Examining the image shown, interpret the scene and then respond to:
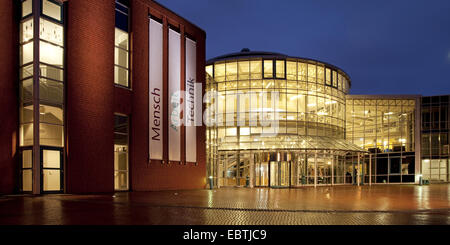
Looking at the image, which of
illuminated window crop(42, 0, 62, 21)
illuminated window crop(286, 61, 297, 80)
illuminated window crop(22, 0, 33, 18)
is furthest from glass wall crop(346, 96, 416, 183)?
illuminated window crop(22, 0, 33, 18)

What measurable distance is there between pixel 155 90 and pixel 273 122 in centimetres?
1406

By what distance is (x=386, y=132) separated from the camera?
42.8 meters

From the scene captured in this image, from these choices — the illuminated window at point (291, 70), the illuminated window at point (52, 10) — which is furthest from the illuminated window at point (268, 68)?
the illuminated window at point (52, 10)

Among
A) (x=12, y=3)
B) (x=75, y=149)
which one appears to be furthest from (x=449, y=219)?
(x=12, y=3)

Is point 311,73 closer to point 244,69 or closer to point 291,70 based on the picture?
point 291,70

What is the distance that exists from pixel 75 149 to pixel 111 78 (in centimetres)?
427

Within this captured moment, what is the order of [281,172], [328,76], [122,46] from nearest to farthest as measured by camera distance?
[122,46], [281,172], [328,76]

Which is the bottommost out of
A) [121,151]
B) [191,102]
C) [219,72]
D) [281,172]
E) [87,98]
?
[281,172]

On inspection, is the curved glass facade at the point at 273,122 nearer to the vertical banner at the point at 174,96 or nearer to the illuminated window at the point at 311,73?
the illuminated window at the point at 311,73

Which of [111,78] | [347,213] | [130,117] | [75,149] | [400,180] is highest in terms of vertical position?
[111,78]

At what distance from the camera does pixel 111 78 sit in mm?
19656

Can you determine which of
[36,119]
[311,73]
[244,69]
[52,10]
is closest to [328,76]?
[311,73]
